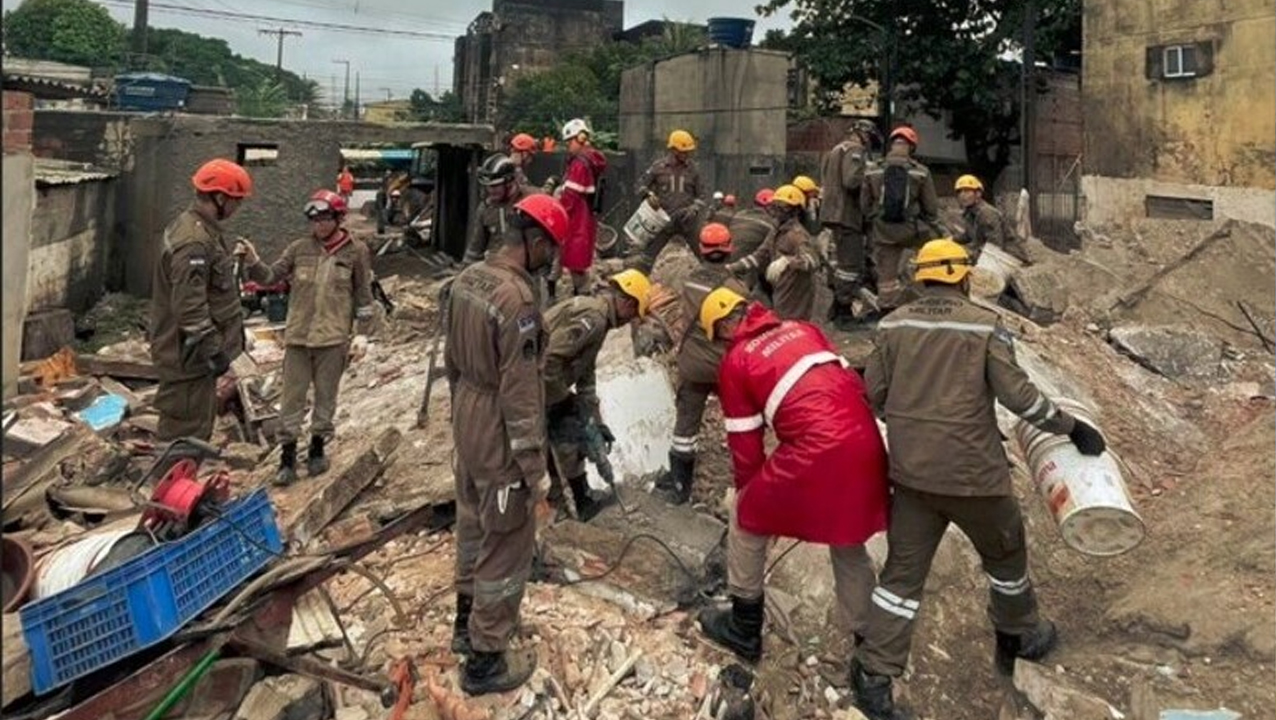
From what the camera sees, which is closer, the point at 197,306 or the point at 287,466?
the point at 197,306

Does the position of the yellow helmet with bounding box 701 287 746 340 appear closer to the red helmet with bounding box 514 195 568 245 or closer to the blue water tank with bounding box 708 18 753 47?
the red helmet with bounding box 514 195 568 245

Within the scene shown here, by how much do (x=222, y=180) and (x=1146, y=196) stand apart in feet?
43.2

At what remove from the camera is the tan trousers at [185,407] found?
5.13 metres

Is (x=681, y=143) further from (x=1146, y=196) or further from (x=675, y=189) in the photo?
(x=1146, y=196)

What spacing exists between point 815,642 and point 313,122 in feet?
34.9

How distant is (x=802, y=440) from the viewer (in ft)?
12.0

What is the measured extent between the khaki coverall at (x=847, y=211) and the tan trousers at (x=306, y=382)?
3.90 meters

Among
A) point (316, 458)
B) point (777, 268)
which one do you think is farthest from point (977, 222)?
point (316, 458)

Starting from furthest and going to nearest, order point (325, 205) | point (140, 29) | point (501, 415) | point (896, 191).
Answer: point (140, 29) < point (896, 191) < point (325, 205) < point (501, 415)

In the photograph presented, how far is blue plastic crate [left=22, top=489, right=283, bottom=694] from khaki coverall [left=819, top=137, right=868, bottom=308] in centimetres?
530

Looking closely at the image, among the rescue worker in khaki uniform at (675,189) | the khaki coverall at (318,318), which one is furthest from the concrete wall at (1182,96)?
the khaki coverall at (318,318)

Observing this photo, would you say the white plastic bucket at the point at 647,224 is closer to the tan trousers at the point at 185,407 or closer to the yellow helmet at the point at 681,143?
the yellow helmet at the point at 681,143

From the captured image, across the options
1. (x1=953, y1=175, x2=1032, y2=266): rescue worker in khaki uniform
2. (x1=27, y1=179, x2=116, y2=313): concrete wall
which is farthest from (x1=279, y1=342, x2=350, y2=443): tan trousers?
(x1=953, y1=175, x2=1032, y2=266): rescue worker in khaki uniform

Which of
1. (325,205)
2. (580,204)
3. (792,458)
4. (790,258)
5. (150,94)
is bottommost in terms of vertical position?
(792,458)
